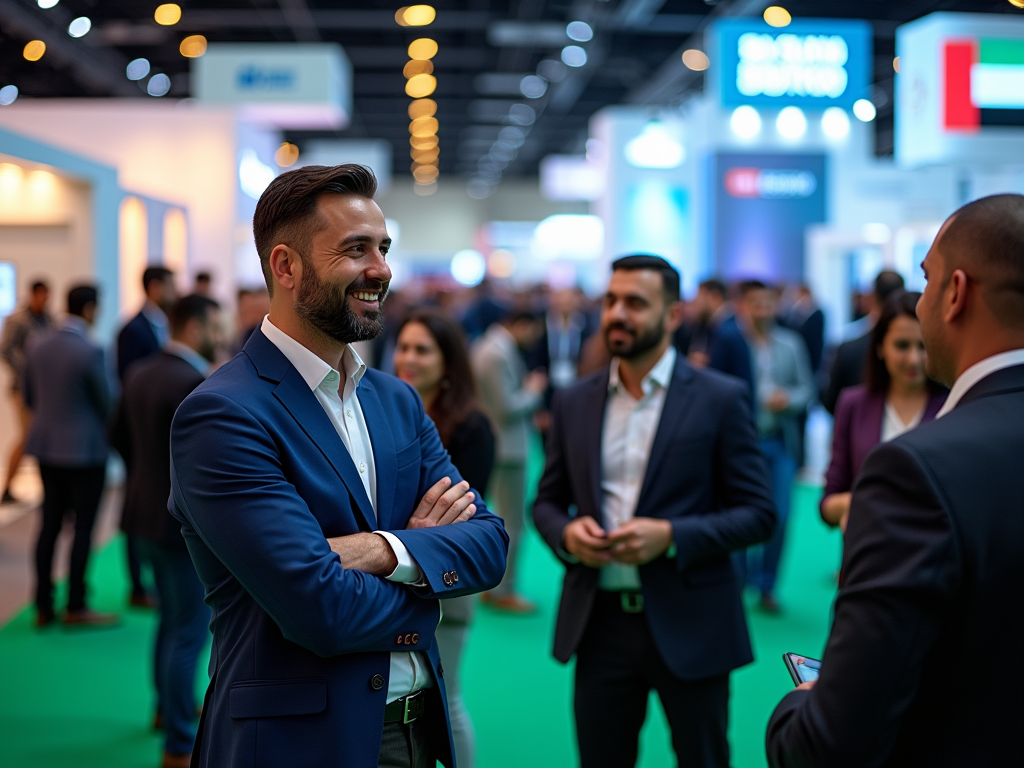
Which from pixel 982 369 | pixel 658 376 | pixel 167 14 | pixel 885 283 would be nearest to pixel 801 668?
pixel 982 369

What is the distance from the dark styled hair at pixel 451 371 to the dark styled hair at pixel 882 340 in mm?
1311

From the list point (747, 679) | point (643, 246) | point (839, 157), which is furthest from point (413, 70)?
point (747, 679)

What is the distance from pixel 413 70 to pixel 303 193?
1864 centimetres

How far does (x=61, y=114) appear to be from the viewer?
12.2 meters

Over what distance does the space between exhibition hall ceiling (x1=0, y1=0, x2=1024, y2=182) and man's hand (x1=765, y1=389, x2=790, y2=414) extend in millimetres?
7774

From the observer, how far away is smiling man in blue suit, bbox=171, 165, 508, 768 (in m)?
1.50

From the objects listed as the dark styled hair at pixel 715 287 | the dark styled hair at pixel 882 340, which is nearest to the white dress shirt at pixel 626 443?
the dark styled hair at pixel 882 340

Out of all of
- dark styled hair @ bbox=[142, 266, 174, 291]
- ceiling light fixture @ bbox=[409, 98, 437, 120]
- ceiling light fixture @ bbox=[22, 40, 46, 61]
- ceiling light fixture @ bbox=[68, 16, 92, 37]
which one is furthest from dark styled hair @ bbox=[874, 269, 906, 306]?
ceiling light fixture @ bbox=[409, 98, 437, 120]

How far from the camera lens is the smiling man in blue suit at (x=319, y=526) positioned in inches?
59.2

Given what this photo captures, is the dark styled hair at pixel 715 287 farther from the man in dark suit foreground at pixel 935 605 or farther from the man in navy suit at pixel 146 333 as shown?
the man in dark suit foreground at pixel 935 605

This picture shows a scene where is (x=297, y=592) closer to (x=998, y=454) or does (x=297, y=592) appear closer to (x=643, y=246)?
(x=998, y=454)

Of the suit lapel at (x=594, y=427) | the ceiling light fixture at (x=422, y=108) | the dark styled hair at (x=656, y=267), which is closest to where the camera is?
the suit lapel at (x=594, y=427)

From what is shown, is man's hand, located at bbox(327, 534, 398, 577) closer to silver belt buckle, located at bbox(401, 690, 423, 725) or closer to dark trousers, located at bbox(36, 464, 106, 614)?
silver belt buckle, located at bbox(401, 690, 423, 725)

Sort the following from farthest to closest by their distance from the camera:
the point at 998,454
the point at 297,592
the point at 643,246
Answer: the point at 643,246 < the point at 297,592 < the point at 998,454
